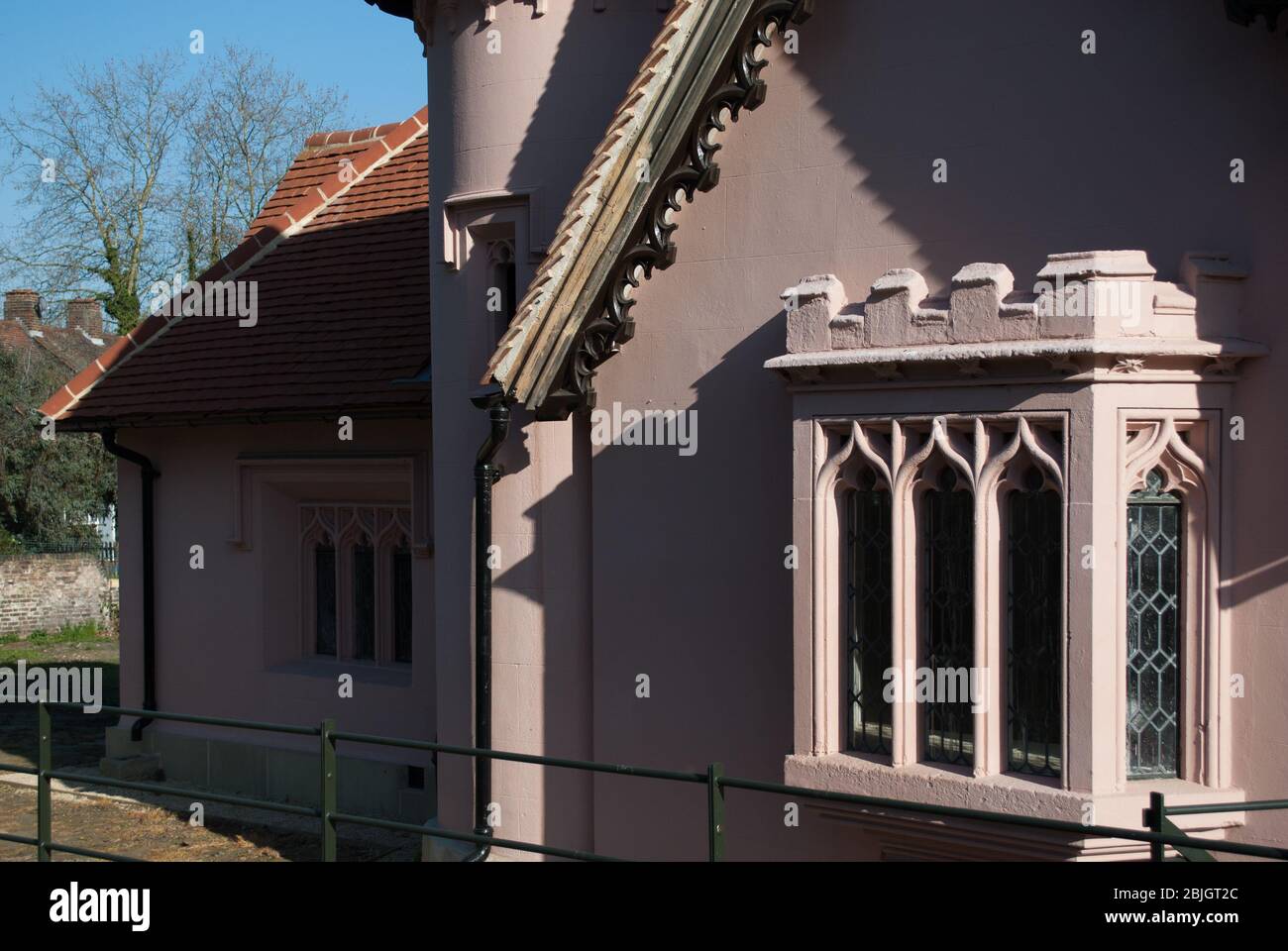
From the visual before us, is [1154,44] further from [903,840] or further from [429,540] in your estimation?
[429,540]

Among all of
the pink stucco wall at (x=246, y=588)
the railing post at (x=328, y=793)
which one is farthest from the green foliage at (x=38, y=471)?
the railing post at (x=328, y=793)

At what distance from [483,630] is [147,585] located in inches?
269

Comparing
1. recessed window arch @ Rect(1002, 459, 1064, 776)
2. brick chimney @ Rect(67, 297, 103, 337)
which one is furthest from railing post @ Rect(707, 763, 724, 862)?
brick chimney @ Rect(67, 297, 103, 337)

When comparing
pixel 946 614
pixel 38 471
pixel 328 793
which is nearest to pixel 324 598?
pixel 328 793

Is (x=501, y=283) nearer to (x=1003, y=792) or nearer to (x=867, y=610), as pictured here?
(x=867, y=610)

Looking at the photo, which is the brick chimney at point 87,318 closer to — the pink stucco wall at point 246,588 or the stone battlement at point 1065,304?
the pink stucco wall at point 246,588

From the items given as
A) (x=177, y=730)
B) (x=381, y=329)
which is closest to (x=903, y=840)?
(x=381, y=329)

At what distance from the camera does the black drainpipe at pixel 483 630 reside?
9.34 metres

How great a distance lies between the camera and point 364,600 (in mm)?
14062

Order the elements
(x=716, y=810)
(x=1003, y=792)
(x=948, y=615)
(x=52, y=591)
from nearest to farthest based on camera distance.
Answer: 1. (x=716, y=810)
2. (x=1003, y=792)
3. (x=948, y=615)
4. (x=52, y=591)

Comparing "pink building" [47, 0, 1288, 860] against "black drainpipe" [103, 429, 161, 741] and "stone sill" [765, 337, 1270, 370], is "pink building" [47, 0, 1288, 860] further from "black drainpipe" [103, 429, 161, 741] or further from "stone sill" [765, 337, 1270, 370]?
"black drainpipe" [103, 429, 161, 741]

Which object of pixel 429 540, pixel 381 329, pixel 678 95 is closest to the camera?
pixel 678 95

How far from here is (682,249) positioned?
8.88 m
